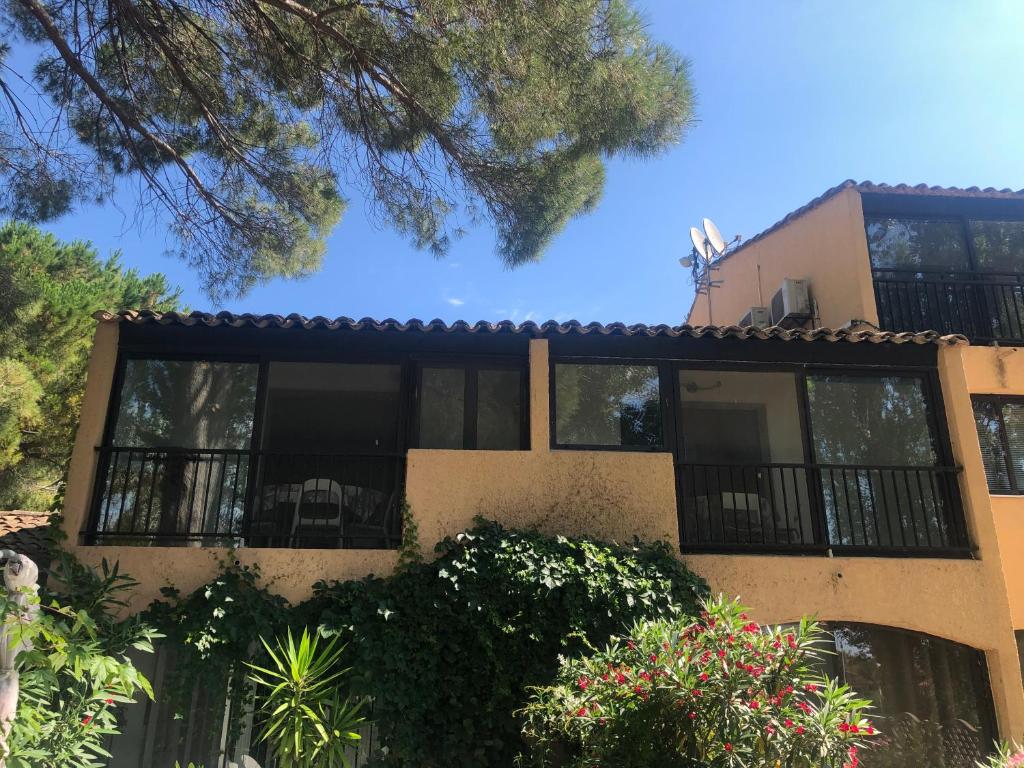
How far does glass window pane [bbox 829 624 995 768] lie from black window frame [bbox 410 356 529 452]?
13.3 ft

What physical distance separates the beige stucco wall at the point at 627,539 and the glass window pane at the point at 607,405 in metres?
0.55

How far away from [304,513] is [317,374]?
208 centimetres

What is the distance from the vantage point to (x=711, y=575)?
760 centimetres

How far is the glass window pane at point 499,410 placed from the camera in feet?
27.8

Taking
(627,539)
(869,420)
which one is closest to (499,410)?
(627,539)

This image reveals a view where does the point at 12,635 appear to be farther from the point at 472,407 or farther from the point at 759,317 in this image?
the point at 759,317

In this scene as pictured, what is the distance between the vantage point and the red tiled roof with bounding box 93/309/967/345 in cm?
773

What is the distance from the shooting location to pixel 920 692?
7.84m

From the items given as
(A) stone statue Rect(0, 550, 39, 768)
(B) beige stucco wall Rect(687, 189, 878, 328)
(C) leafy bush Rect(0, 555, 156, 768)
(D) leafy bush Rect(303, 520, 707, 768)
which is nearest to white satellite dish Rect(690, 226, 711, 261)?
(B) beige stucco wall Rect(687, 189, 878, 328)

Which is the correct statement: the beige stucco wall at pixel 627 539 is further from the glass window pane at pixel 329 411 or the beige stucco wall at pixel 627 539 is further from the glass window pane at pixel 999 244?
the glass window pane at pixel 999 244

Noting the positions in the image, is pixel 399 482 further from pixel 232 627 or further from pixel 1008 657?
pixel 1008 657

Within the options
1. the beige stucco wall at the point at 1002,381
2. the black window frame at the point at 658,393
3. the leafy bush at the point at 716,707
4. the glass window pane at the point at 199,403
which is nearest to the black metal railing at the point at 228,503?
the glass window pane at the point at 199,403

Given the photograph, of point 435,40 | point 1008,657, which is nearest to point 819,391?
point 1008,657

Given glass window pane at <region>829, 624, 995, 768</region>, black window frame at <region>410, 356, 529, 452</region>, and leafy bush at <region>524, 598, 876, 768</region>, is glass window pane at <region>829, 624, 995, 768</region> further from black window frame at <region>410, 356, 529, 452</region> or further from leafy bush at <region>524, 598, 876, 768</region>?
black window frame at <region>410, 356, 529, 452</region>
